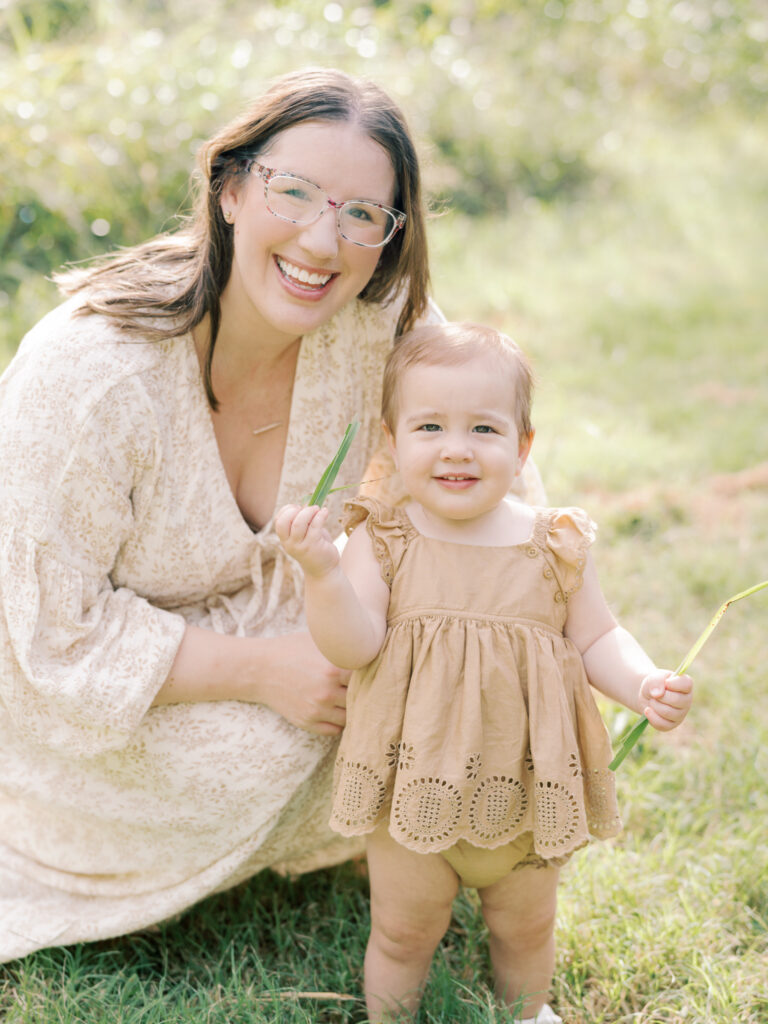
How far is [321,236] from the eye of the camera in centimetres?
192

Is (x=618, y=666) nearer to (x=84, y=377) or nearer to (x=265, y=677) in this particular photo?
(x=265, y=677)

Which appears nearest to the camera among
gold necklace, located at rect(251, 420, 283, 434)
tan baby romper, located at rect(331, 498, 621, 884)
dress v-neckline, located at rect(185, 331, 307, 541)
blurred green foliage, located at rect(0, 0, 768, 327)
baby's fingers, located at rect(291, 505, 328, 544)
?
baby's fingers, located at rect(291, 505, 328, 544)

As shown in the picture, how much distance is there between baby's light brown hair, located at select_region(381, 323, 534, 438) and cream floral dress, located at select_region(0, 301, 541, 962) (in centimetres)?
40

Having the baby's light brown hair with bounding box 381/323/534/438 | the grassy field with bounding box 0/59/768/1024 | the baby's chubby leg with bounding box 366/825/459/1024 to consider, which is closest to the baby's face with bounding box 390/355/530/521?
the baby's light brown hair with bounding box 381/323/534/438

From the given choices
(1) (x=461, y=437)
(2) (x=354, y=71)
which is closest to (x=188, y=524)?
(1) (x=461, y=437)

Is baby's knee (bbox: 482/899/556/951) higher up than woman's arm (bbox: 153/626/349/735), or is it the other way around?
woman's arm (bbox: 153/626/349/735)

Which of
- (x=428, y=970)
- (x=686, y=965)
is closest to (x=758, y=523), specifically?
(x=686, y=965)

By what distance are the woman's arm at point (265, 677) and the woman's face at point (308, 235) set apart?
Answer: 0.60 metres

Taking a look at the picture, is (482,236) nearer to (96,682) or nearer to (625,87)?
(625,87)

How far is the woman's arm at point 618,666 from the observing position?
5.54 feet

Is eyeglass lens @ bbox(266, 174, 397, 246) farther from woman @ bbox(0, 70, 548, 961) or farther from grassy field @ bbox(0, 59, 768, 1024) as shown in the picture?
grassy field @ bbox(0, 59, 768, 1024)

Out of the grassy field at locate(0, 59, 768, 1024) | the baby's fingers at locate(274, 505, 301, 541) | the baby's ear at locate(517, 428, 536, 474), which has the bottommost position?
the grassy field at locate(0, 59, 768, 1024)

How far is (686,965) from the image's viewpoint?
2.06 meters

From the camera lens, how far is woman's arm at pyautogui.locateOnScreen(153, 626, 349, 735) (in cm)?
198
